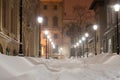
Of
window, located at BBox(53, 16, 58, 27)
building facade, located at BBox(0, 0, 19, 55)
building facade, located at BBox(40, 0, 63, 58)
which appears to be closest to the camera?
building facade, located at BBox(0, 0, 19, 55)

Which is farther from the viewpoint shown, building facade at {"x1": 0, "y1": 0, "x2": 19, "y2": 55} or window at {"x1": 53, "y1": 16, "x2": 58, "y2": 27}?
window at {"x1": 53, "y1": 16, "x2": 58, "y2": 27}

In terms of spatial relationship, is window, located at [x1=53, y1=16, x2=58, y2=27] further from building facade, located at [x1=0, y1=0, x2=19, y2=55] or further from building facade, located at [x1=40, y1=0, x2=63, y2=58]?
building facade, located at [x1=0, y1=0, x2=19, y2=55]

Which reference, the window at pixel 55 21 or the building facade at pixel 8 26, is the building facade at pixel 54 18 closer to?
the window at pixel 55 21

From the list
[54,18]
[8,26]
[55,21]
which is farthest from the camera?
[55,21]

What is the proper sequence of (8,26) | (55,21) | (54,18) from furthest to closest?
(55,21) < (54,18) < (8,26)

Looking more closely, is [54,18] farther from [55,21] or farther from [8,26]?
[8,26]

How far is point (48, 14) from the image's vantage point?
135500 mm

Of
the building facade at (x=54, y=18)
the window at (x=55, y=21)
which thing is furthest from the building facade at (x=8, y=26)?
the window at (x=55, y=21)

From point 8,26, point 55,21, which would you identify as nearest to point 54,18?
point 55,21

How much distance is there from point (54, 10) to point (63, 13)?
446 cm

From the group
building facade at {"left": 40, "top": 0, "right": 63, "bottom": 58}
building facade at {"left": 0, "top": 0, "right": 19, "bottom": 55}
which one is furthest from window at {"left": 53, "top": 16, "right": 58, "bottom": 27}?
building facade at {"left": 0, "top": 0, "right": 19, "bottom": 55}

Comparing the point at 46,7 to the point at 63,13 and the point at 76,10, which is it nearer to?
the point at 63,13

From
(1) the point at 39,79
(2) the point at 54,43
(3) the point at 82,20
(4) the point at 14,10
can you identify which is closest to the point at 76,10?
(3) the point at 82,20

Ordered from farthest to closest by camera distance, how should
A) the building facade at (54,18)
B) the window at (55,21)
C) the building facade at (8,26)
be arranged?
the window at (55,21), the building facade at (54,18), the building facade at (8,26)
